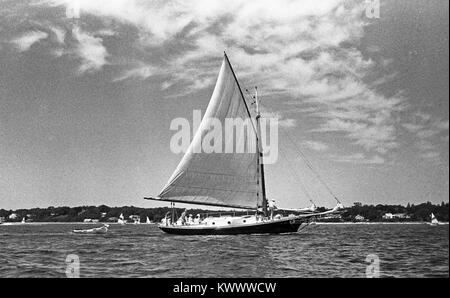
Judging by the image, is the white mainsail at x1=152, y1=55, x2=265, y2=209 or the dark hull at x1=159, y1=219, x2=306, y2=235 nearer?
the white mainsail at x1=152, y1=55, x2=265, y2=209

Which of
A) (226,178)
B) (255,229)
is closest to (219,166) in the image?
(226,178)

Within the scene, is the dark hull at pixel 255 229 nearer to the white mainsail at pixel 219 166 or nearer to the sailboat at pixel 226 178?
the sailboat at pixel 226 178

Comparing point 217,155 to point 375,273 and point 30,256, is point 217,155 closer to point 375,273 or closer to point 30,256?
point 30,256

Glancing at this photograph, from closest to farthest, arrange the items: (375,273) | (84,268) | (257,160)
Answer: (375,273)
(84,268)
(257,160)

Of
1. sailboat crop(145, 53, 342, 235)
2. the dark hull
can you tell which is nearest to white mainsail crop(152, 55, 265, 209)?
sailboat crop(145, 53, 342, 235)

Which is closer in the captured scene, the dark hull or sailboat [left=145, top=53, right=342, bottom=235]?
sailboat [left=145, top=53, right=342, bottom=235]

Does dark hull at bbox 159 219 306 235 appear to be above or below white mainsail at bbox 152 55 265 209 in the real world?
below

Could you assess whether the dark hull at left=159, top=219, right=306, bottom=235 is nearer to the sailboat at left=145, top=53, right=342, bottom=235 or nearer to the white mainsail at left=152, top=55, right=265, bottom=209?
the sailboat at left=145, top=53, right=342, bottom=235

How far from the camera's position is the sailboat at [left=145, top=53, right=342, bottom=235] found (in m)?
37.4

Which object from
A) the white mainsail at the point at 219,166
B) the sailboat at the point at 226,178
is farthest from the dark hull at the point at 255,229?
the white mainsail at the point at 219,166
